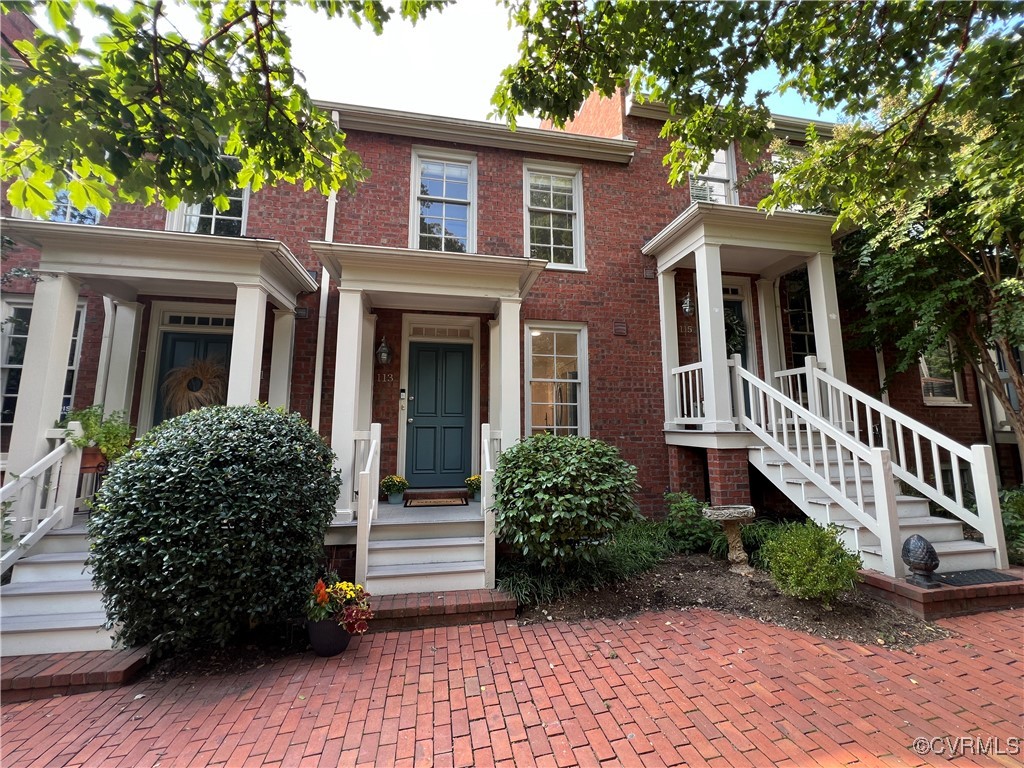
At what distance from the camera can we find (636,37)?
10.6 ft

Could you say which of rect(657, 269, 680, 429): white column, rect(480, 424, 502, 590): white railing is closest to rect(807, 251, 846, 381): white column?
rect(657, 269, 680, 429): white column

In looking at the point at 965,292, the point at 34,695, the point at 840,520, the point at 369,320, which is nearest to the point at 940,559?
the point at 840,520

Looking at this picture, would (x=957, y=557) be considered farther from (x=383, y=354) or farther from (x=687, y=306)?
(x=383, y=354)

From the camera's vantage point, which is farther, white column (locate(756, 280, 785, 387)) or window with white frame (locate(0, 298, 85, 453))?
white column (locate(756, 280, 785, 387))

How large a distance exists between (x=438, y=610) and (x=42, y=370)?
4718 millimetres

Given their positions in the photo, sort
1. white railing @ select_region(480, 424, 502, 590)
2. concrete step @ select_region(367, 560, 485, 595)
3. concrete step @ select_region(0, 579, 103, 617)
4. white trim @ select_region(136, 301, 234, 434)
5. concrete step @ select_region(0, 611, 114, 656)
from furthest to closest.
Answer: white trim @ select_region(136, 301, 234, 434)
white railing @ select_region(480, 424, 502, 590)
concrete step @ select_region(367, 560, 485, 595)
concrete step @ select_region(0, 579, 103, 617)
concrete step @ select_region(0, 611, 114, 656)

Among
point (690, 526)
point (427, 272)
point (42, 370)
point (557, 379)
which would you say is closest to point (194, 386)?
point (42, 370)

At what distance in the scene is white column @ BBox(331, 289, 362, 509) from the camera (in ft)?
14.4

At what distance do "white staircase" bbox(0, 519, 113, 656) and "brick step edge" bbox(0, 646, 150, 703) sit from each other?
0.11m

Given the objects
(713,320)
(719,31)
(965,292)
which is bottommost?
(713,320)

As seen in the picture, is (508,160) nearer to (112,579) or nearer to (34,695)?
(112,579)

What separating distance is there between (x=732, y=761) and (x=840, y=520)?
3.25 metres

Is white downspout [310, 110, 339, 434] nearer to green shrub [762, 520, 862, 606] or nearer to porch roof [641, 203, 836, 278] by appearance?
porch roof [641, 203, 836, 278]

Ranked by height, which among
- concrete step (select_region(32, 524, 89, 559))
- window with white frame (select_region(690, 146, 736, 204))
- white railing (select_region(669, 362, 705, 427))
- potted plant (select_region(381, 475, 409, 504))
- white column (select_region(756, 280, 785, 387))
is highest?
window with white frame (select_region(690, 146, 736, 204))
